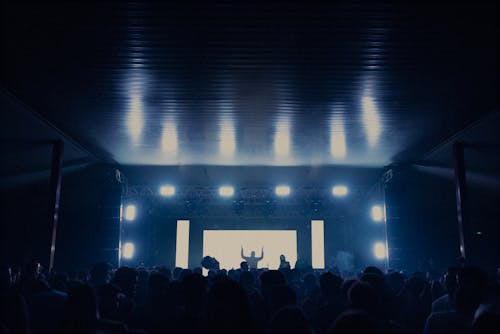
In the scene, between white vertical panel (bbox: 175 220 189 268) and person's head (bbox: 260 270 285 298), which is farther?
white vertical panel (bbox: 175 220 189 268)

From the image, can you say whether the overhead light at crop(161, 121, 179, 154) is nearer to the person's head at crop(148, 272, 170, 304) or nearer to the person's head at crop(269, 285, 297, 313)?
the person's head at crop(148, 272, 170, 304)

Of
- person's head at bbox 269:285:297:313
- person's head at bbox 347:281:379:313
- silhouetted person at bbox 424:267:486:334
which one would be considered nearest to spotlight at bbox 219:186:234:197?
person's head at bbox 269:285:297:313

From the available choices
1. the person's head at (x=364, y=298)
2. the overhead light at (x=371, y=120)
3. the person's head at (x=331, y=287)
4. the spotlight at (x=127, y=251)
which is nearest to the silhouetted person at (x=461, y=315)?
the person's head at (x=364, y=298)

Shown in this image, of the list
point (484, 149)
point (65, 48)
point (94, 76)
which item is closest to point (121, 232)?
point (94, 76)

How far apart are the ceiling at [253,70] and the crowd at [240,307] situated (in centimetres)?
399

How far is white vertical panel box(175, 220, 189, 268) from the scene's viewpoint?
2425cm

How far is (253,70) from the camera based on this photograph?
9.66 meters

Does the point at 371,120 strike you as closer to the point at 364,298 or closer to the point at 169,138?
the point at 169,138

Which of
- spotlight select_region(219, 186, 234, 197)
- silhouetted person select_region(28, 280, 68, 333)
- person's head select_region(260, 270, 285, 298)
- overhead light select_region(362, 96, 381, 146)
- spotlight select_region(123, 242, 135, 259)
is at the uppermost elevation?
overhead light select_region(362, 96, 381, 146)

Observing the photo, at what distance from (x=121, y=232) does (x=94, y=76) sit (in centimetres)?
958

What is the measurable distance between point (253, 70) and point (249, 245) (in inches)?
615

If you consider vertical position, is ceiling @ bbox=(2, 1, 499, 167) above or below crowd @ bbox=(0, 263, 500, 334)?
above

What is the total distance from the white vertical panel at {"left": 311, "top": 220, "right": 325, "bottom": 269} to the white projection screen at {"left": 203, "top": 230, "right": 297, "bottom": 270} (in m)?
1.03

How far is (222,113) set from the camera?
12.5 meters
